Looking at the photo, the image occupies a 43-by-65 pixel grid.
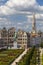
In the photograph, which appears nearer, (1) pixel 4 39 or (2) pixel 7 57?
(2) pixel 7 57

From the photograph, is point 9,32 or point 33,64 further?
point 9,32

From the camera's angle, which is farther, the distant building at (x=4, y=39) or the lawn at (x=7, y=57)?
the distant building at (x=4, y=39)

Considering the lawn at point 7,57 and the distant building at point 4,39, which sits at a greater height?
the distant building at point 4,39

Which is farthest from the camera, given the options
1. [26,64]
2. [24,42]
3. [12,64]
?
[24,42]

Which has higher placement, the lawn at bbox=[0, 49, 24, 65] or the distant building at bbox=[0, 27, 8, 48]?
the distant building at bbox=[0, 27, 8, 48]

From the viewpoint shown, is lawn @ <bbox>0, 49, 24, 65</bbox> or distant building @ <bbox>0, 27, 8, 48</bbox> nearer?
lawn @ <bbox>0, 49, 24, 65</bbox>

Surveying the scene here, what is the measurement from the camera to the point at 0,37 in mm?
88688

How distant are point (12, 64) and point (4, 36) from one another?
65081mm

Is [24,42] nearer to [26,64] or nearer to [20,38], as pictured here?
[20,38]

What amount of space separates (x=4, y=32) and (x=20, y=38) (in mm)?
9115

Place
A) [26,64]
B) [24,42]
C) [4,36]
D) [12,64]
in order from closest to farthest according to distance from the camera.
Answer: [26,64] → [12,64] → [24,42] → [4,36]

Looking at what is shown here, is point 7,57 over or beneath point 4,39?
beneath

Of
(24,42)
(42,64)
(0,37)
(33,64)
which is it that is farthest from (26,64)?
(0,37)

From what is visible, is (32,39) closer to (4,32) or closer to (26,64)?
(4,32)
